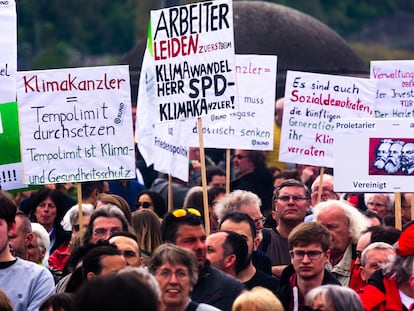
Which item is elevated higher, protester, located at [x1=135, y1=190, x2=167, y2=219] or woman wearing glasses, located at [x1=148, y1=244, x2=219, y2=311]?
woman wearing glasses, located at [x1=148, y1=244, x2=219, y2=311]

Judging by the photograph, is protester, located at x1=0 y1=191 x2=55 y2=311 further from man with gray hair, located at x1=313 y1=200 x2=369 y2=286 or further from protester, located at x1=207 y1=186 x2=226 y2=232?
protester, located at x1=207 y1=186 x2=226 y2=232

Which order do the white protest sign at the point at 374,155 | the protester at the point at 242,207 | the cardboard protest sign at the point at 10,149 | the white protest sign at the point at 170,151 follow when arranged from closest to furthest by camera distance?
the protester at the point at 242,207 < the white protest sign at the point at 374,155 < the cardboard protest sign at the point at 10,149 < the white protest sign at the point at 170,151

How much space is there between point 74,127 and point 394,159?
255 centimetres

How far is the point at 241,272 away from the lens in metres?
11.1

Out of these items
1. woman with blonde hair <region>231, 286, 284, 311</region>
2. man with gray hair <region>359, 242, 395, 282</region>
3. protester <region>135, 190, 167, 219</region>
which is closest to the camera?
woman with blonde hair <region>231, 286, 284, 311</region>

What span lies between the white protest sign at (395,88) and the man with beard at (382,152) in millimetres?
2944

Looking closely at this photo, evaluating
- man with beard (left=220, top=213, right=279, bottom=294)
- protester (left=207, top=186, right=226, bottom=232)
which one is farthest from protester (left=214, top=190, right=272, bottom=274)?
protester (left=207, top=186, right=226, bottom=232)

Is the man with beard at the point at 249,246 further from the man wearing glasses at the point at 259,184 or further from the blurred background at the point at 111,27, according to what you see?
the blurred background at the point at 111,27

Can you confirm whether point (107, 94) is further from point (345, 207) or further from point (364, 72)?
point (364, 72)

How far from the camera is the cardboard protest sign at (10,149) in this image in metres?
13.3

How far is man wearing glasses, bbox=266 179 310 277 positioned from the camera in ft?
41.4

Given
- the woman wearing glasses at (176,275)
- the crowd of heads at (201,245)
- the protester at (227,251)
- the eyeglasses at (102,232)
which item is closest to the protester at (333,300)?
the crowd of heads at (201,245)

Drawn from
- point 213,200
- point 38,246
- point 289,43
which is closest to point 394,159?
point 213,200

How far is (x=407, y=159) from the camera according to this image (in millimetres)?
12891
